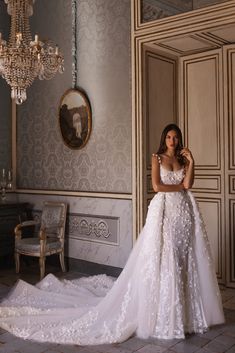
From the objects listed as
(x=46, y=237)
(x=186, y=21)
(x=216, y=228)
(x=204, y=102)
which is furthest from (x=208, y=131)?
(x=46, y=237)

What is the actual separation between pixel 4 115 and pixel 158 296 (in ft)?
13.3

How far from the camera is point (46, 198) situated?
600 centimetres

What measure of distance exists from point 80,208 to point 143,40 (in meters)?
2.23

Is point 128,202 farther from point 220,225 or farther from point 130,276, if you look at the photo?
point 130,276

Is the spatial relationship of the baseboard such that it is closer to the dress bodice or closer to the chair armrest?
the chair armrest

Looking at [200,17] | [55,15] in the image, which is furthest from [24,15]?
[200,17]

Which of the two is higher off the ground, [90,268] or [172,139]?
[172,139]

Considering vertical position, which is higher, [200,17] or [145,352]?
[200,17]

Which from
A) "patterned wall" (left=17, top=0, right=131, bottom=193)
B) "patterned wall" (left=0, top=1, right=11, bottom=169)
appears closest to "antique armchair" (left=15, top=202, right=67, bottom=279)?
"patterned wall" (left=17, top=0, right=131, bottom=193)

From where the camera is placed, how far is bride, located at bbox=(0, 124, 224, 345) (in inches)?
129

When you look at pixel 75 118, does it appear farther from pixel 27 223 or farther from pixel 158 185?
pixel 158 185

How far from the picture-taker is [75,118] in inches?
218

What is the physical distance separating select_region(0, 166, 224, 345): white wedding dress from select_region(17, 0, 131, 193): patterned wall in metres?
1.49

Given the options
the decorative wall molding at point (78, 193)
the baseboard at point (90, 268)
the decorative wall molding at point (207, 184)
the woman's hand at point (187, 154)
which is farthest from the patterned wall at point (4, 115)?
the woman's hand at point (187, 154)
